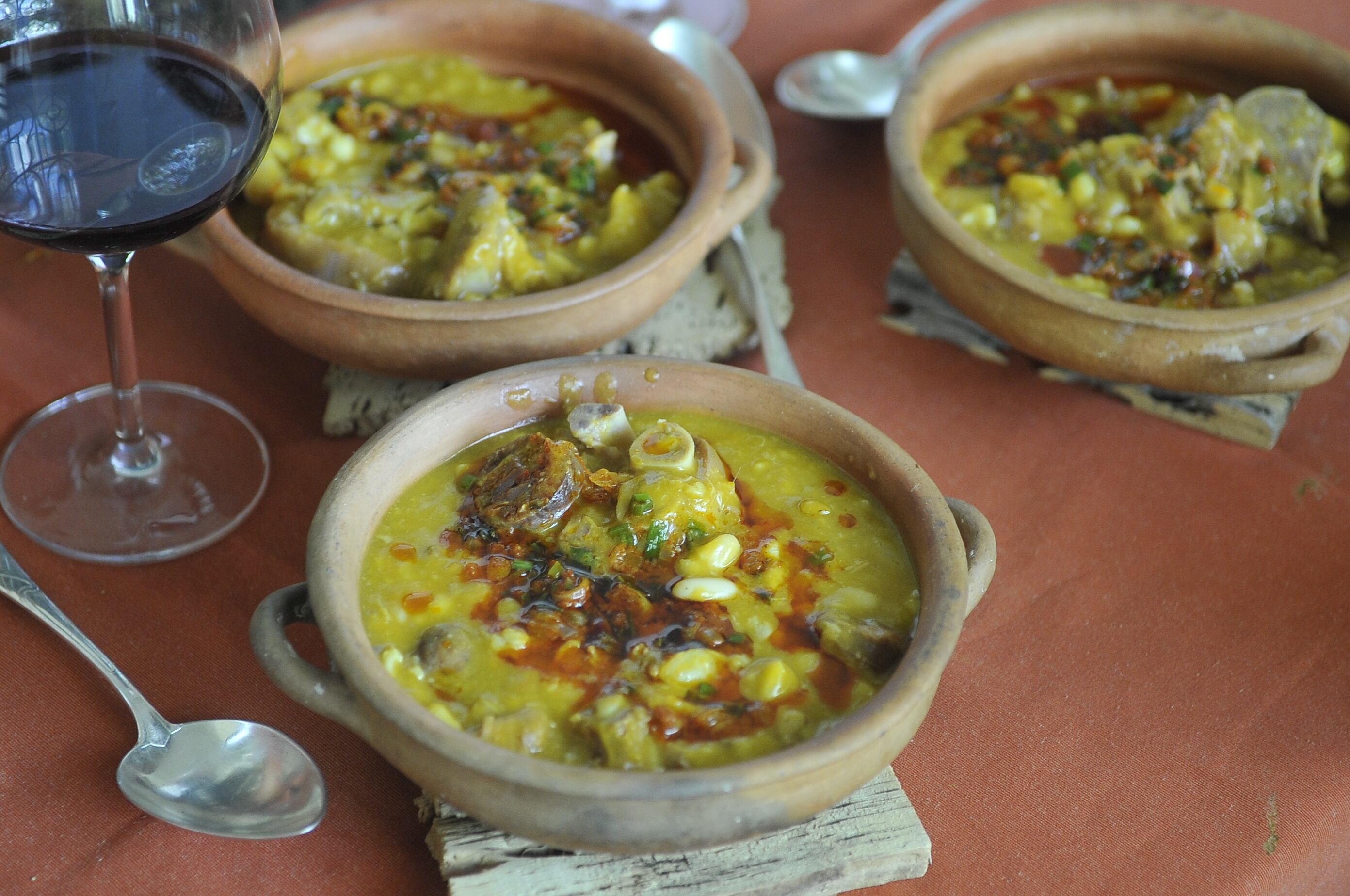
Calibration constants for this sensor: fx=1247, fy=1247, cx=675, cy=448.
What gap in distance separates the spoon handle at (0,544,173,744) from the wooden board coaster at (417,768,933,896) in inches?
18.8

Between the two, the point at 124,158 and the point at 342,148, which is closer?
the point at 124,158

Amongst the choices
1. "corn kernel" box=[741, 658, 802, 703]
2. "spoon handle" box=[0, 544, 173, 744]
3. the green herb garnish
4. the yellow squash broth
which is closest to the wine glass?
"spoon handle" box=[0, 544, 173, 744]

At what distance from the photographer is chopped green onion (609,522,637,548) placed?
2059 millimetres

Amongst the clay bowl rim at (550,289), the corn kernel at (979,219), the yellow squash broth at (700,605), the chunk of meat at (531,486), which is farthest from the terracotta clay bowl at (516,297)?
the corn kernel at (979,219)

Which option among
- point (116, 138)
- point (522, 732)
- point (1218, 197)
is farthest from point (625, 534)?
point (1218, 197)

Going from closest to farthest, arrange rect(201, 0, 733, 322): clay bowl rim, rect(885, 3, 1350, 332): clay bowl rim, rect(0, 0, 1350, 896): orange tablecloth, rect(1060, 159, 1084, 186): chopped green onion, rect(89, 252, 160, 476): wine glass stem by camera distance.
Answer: rect(0, 0, 1350, 896): orange tablecloth
rect(89, 252, 160, 476): wine glass stem
rect(201, 0, 733, 322): clay bowl rim
rect(885, 3, 1350, 332): clay bowl rim
rect(1060, 159, 1084, 186): chopped green onion

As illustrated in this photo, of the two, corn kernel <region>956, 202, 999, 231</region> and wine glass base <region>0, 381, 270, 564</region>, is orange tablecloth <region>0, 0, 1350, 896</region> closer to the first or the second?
wine glass base <region>0, 381, 270, 564</region>

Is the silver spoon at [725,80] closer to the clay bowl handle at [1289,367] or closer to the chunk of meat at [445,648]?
the clay bowl handle at [1289,367]

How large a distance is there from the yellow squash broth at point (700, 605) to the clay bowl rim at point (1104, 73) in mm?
672

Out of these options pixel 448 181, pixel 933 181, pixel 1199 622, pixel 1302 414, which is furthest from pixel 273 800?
pixel 1302 414

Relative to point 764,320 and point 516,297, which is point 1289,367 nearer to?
point 764,320

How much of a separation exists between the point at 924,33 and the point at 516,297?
199 centimetres

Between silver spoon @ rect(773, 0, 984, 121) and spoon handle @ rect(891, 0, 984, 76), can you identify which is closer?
silver spoon @ rect(773, 0, 984, 121)

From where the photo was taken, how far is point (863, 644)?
1.89 metres
